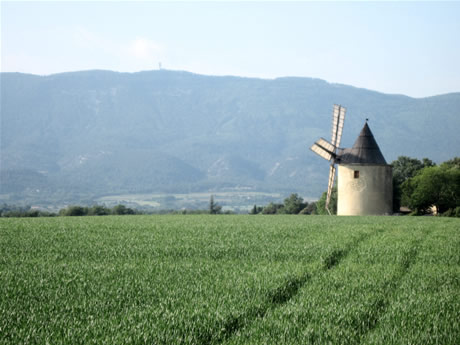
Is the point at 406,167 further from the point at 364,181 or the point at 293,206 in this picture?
the point at 364,181

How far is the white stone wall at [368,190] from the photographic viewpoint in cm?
5281

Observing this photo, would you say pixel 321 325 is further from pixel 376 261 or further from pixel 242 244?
pixel 242 244

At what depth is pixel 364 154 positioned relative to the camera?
177ft

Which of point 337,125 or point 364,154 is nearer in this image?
point 364,154

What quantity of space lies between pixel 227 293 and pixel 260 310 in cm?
115

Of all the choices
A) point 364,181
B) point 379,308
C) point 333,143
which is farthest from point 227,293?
point 333,143

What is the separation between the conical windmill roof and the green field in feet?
111

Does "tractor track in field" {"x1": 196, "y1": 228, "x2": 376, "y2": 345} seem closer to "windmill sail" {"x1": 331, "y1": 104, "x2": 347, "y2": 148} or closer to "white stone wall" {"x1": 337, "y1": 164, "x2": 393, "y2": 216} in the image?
"white stone wall" {"x1": 337, "y1": 164, "x2": 393, "y2": 216}

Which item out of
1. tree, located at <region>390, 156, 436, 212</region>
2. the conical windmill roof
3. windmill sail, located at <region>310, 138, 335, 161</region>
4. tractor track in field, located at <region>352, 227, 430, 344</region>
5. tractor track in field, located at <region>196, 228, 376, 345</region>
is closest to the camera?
tractor track in field, located at <region>196, 228, 376, 345</region>

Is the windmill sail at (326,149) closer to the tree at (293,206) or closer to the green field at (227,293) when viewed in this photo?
the green field at (227,293)

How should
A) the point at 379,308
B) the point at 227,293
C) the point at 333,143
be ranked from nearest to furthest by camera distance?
the point at 379,308
the point at 227,293
the point at 333,143

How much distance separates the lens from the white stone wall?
173ft

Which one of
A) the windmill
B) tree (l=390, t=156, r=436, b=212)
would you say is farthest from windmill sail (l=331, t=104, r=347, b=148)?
tree (l=390, t=156, r=436, b=212)

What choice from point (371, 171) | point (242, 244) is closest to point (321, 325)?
point (242, 244)
